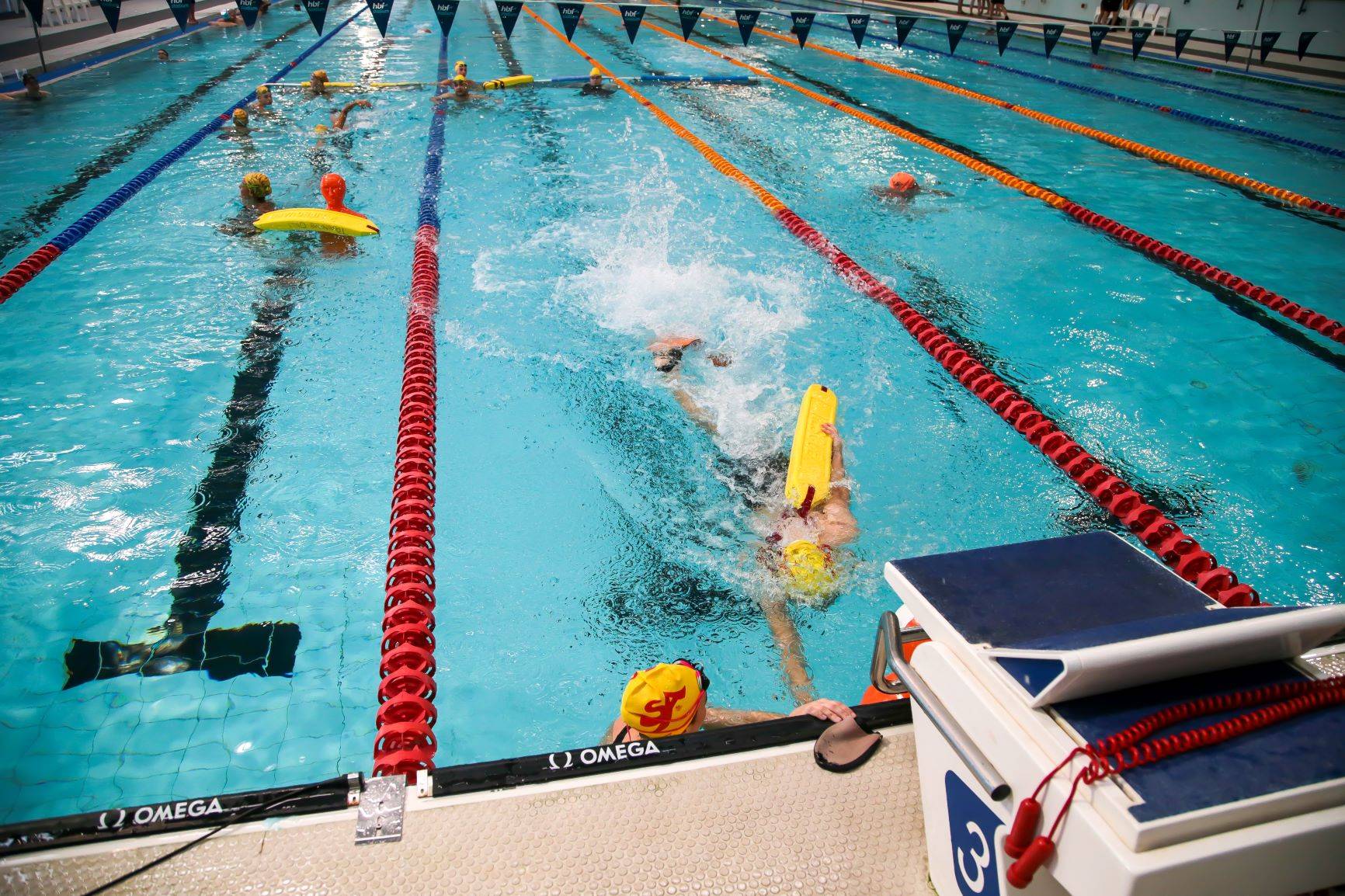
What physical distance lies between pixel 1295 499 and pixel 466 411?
413cm

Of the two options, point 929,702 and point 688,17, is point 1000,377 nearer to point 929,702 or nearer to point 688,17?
point 929,702

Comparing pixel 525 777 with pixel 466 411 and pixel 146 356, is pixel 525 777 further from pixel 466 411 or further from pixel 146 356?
pixel 146 356

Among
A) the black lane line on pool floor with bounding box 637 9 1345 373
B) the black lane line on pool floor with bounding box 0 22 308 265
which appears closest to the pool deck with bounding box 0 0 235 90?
the black lane line on pool floor with bounding box 0 22 308 265

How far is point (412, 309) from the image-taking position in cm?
502

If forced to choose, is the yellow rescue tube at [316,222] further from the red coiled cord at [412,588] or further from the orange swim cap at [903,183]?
the orange swim cap at [903,183]

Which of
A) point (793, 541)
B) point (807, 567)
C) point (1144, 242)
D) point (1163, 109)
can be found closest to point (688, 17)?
point (1163, 109)

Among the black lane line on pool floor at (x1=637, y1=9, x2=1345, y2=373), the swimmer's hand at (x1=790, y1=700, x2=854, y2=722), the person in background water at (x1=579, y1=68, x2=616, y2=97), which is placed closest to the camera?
the swimmer's hand at (x1=790, y1=700, x2=854, y2=722)

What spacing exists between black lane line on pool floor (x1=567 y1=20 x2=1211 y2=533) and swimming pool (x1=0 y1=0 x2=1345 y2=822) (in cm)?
3

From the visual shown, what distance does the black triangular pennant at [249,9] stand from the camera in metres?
11.9

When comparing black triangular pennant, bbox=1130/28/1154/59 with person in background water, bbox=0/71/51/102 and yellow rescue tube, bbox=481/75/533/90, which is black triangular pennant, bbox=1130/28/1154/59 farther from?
person in background water, bbox=0/71/51/102

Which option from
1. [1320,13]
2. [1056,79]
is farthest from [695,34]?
[1320,13]

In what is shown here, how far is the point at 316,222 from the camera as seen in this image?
5.58m

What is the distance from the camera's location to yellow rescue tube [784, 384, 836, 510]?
3254 mm

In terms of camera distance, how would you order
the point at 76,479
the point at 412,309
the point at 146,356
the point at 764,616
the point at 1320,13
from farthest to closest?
the point at 1320,13, the point at 412,309, the point at 146,356, the point at 76,479, the point at 764,616
